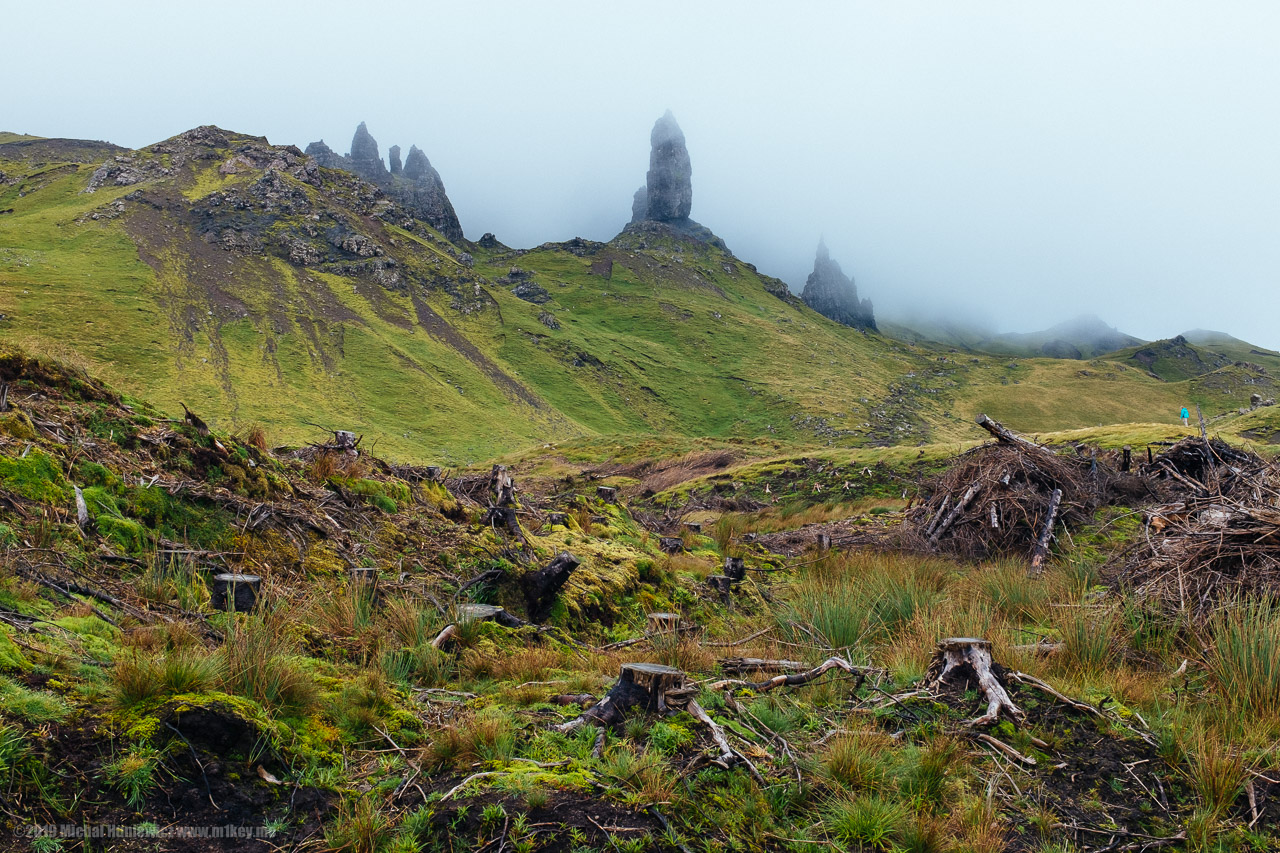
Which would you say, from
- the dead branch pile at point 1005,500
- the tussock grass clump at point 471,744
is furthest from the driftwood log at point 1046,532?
the tussock grass clump at point 471,744

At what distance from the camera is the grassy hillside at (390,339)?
61.8 m

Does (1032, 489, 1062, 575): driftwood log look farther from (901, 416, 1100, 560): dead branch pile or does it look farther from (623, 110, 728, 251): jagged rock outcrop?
(623, 110, 728, 251): jagged rock outcrop

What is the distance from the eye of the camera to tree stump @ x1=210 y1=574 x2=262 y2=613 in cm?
471

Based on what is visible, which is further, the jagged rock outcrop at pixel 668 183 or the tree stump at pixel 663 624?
the jagged rock outcrop at pixel 668 183

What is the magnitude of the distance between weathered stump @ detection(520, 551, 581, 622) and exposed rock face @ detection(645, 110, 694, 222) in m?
203

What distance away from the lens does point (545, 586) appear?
7.01m

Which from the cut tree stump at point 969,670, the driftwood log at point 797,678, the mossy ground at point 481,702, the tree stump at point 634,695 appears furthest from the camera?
the driftwood log at point 797,678

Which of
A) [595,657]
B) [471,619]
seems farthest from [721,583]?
[471,619]

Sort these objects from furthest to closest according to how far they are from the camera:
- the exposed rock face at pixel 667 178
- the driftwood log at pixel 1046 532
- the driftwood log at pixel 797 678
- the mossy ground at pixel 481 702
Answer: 1. the exposed rock face at pixel 667 178
2. the driftwood log at pixel 1046 532
3. the driftwood log at pixel 797 678
4. the mossy ground at pixel 481 702

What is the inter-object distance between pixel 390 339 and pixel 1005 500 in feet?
267

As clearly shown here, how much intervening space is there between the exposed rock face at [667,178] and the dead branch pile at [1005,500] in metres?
198

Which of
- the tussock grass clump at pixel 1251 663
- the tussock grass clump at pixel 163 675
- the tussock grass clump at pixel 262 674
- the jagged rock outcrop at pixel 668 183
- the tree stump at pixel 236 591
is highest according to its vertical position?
the jagged rock outcrop at pixel 668 183

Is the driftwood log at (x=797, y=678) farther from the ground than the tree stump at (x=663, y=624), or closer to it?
farther from the ground

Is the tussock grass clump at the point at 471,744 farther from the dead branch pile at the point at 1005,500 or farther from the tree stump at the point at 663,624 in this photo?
the dead branch pile at the point at 1005,500
